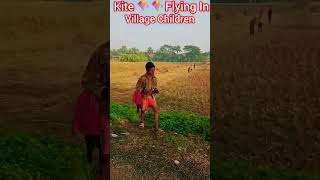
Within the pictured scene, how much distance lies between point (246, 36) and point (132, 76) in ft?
4.40

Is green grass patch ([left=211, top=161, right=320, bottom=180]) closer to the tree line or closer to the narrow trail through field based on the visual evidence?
the narrow trail through field

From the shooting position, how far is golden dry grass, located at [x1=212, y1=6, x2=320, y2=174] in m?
5.30

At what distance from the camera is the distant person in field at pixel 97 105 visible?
4.96 m

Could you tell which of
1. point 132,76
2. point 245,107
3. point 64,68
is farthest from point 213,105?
point 64,68

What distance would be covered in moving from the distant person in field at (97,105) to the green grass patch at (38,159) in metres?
0.25

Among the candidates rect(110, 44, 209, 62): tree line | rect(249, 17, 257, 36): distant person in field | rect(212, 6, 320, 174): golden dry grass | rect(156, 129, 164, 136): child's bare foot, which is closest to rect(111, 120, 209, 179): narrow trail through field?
rect(156, 129, 164, 136): child's bare foot

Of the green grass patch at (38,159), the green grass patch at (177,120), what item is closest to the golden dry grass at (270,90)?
the green grass patch at (177,120)

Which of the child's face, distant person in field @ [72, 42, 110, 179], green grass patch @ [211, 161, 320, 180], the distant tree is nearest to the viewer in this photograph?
the distant tree

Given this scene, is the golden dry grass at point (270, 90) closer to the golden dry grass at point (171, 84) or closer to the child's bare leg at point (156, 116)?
the golden dry grass at point (171, 84)

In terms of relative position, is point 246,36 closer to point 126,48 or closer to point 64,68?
point 126,48

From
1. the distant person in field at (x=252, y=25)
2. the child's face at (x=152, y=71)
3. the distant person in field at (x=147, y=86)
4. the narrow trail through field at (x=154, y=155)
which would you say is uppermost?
the distant person in field at (x=252, y=25)

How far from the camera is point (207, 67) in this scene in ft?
15.9

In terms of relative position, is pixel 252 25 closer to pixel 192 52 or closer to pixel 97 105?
pixel 192 52

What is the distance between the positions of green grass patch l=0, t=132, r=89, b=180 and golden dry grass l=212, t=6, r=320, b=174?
149cm
